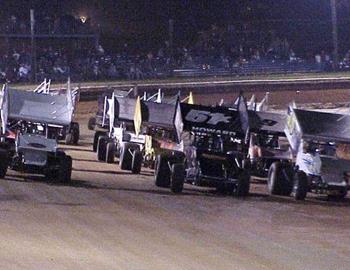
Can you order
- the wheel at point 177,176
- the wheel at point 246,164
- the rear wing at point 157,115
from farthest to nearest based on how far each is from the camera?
the rear wing at point 157,115 → the wheel at point 246,164 → the wheel at point 177,176

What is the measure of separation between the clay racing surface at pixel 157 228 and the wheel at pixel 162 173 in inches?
10.3

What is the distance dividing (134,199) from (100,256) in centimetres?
728

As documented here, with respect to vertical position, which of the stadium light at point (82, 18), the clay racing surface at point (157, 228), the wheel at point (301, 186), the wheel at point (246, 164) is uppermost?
the stadium light at point (82, 18)

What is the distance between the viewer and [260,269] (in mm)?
12219

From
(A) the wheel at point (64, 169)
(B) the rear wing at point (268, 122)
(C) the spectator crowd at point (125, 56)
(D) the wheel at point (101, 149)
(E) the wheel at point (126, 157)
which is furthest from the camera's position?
(C) the spectator crowd at point (125, 56)

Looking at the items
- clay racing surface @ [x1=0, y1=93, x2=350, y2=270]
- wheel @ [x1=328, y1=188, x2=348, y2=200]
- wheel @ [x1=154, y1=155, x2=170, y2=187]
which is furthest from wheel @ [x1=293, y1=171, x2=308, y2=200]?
wheel @ [x1=154, y1=155, x2=170, y2=187]

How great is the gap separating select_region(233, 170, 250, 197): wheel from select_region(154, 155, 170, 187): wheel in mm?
1660

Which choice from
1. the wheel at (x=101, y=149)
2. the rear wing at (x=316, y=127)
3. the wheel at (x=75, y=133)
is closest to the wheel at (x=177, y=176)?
the rear wing at (x=316, y=127)

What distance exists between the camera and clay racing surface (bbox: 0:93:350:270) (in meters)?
12.6

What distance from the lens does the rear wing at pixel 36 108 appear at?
2377cm

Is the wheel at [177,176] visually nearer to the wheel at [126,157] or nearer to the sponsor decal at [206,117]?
the sponsor decal at [206,117]

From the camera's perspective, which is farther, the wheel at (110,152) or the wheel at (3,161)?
the wheel at (110,152)

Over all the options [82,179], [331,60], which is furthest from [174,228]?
[331,60]

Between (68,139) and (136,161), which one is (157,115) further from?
(68,139)
